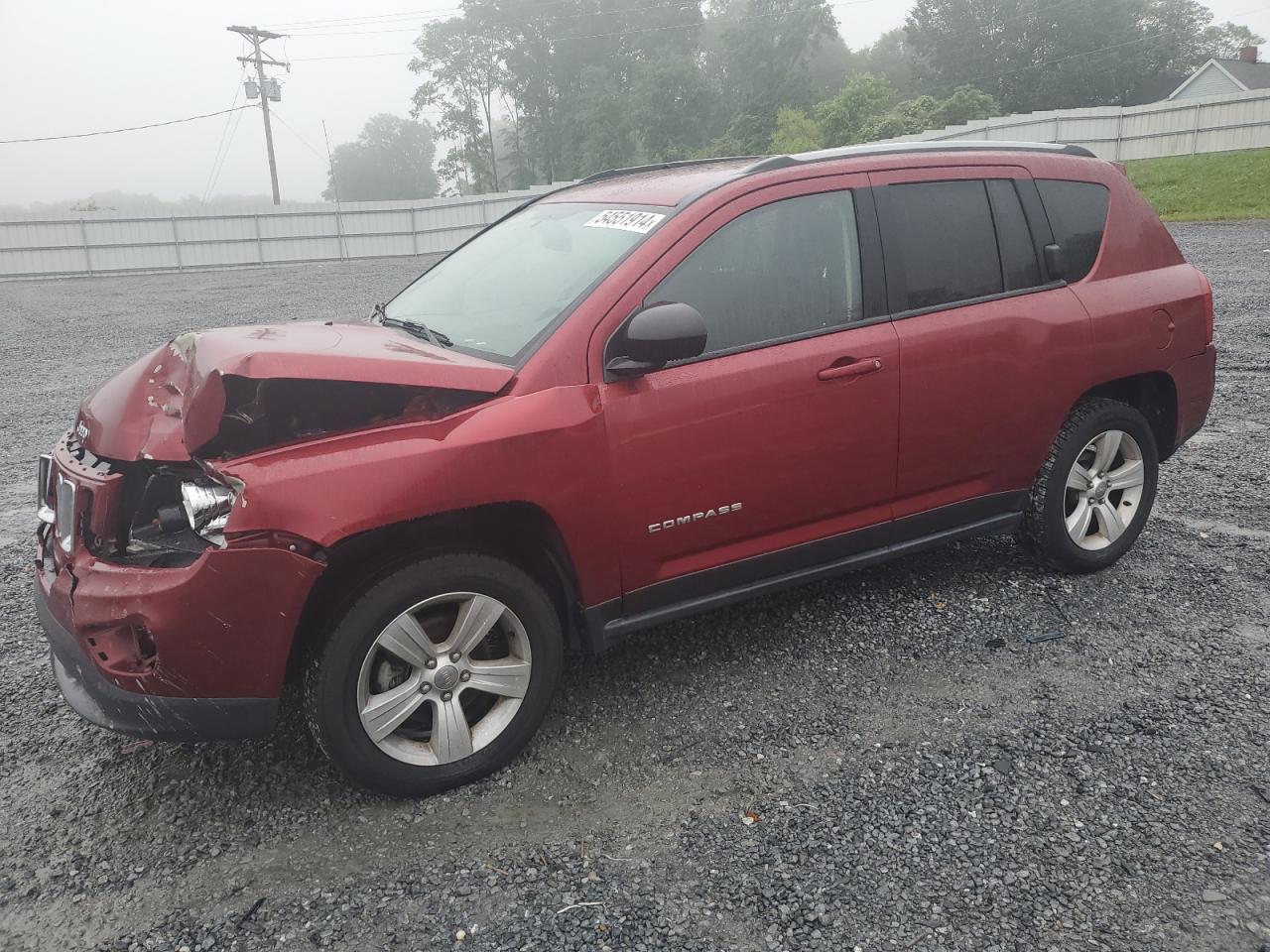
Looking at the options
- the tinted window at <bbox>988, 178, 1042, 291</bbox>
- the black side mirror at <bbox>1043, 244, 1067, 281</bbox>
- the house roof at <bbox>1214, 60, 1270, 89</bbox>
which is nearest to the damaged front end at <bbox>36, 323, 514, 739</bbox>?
the tinted window at <bbox>988, 178, 1042, 291</bbox>

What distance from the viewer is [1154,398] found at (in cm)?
443

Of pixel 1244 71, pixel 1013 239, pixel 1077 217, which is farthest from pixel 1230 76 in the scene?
pixel 1013 239

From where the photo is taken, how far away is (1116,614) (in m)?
3.99

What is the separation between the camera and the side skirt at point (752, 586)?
3189mm

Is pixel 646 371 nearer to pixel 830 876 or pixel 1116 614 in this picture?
pixel 830 876

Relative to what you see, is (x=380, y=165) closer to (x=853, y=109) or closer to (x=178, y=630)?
(x=853, y=109)

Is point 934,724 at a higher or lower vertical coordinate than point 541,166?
lower

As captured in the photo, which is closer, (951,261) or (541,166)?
(951,261)

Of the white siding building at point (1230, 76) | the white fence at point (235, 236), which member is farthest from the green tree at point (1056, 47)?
the white fence at point (235, 236)

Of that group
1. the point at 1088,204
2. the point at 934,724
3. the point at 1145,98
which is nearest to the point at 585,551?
the point at 934,724

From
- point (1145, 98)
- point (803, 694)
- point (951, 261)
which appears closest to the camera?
point (803, 694)

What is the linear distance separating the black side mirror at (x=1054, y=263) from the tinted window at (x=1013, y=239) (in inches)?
2.2

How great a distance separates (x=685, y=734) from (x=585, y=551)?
74cm

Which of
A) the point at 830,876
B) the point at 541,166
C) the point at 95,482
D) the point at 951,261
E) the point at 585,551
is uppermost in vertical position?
the point at 541,166
